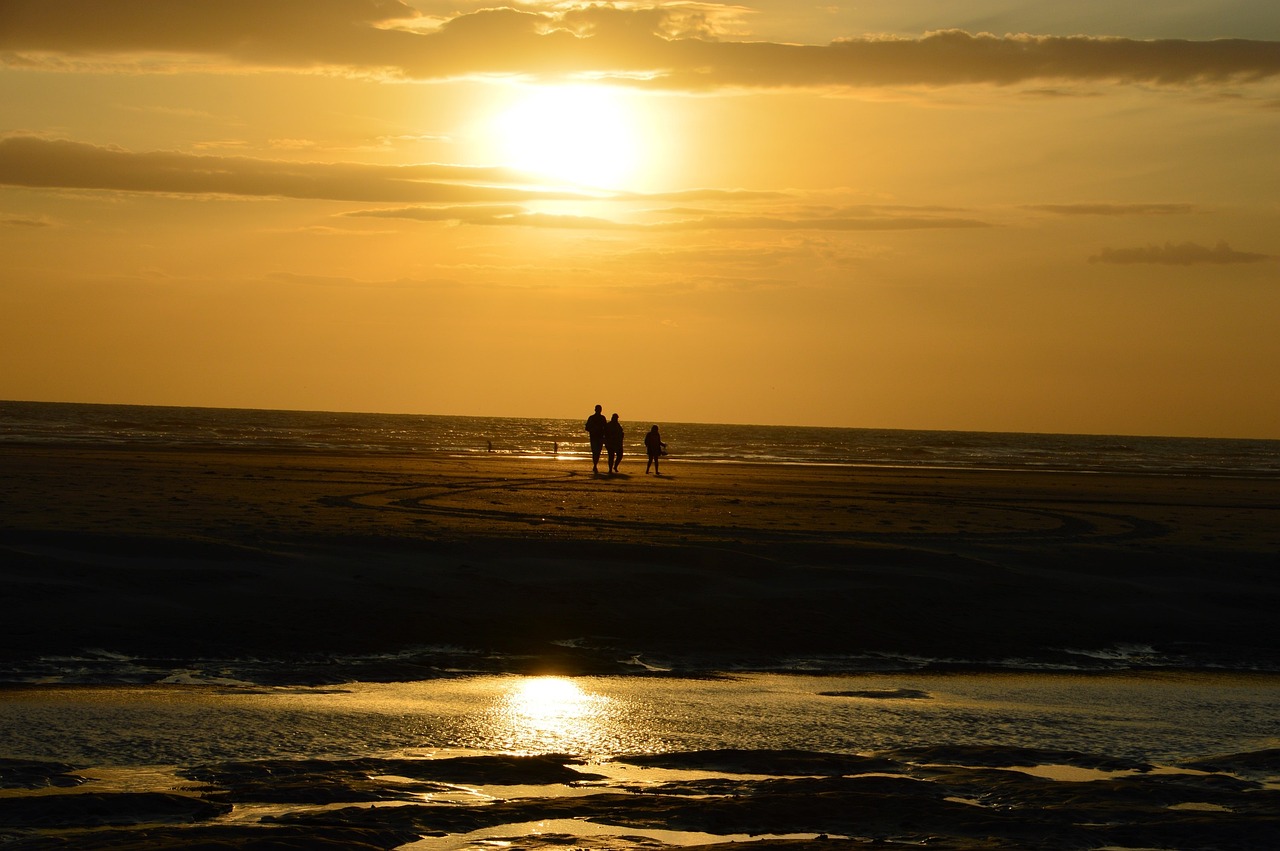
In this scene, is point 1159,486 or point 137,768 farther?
point 1159,486

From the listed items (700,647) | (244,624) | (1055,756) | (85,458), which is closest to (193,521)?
(244,624)

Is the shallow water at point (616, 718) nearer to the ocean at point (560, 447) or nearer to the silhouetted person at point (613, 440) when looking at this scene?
the silhouetted person at point (613, 440)

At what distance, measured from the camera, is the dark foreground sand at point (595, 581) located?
43.3 feet

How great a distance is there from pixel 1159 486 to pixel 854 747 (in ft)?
134

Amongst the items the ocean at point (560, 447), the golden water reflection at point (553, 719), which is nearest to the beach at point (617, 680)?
the golden water reflection at point (553, 719)

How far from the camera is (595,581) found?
16.0m

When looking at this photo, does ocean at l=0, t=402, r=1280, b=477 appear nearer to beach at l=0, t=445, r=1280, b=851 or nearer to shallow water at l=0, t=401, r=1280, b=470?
shallow water at l=0, t=401, r=1280, b=470

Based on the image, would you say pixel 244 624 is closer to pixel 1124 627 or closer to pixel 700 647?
pixel 700 647

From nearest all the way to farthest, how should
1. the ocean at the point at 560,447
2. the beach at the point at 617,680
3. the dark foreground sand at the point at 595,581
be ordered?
the beach at the point at 617,680 < the dark foreground sand at the point at 595,581 < the ocean at the point at 560,447

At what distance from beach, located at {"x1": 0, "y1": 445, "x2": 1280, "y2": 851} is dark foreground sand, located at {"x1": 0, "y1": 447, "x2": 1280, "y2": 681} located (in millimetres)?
69

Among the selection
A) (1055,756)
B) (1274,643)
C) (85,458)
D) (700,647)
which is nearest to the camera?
(1055,756)

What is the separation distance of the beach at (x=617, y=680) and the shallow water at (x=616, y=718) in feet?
0.15

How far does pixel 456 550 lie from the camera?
1789 cm

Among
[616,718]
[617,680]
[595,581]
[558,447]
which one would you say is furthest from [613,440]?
[558,447]
